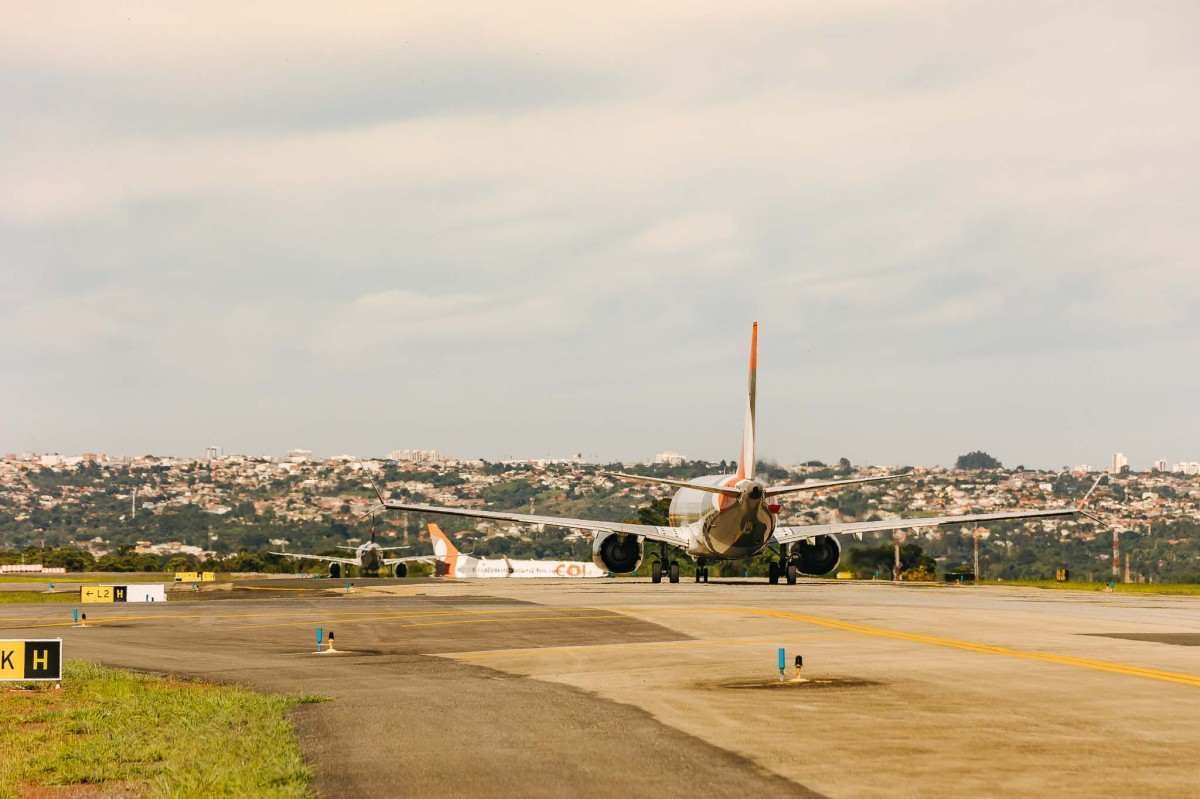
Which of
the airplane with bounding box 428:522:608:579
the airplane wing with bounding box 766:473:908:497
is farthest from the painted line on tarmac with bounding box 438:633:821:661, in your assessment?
the airplane with bounding box 428:522:608:579

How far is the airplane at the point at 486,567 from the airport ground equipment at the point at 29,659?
311ft

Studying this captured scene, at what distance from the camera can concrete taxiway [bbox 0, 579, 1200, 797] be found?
55.9ft

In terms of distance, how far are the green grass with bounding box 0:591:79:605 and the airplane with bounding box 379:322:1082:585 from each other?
1835 cm

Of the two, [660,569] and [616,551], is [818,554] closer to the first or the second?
[660,569]

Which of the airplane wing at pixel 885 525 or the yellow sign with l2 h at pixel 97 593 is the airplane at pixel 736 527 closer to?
the airplane wing at pixel 885 525

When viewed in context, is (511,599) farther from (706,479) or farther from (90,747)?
(90,747)

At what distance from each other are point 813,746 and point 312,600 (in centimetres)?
5051

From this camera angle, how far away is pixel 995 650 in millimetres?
33969

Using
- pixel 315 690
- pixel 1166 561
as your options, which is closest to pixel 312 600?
pixel 315 690

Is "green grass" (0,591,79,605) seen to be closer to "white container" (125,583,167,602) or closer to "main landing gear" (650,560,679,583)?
"white container" (125,583,167,602)

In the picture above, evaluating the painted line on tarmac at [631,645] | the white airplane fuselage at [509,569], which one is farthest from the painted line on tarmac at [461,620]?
the white airplane fuselage at [509,569]

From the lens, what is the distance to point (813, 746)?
62.4 feet

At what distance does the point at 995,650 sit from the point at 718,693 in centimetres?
1143

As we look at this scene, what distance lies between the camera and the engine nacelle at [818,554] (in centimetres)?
7800
